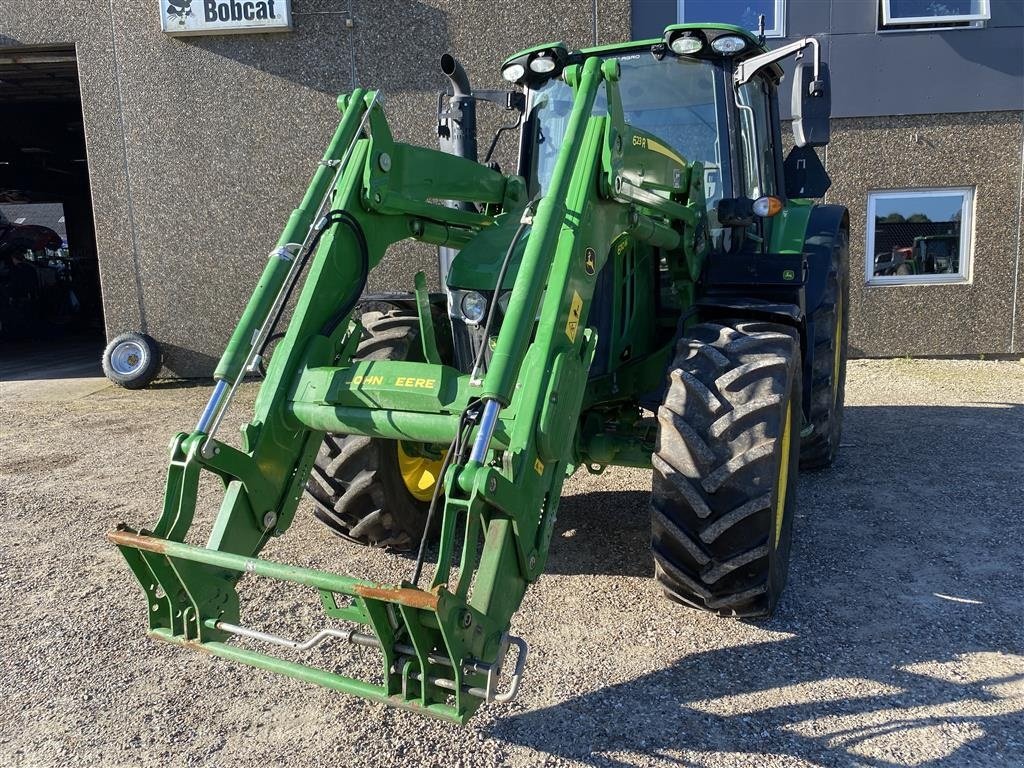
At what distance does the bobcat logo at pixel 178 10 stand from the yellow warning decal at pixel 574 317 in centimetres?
798

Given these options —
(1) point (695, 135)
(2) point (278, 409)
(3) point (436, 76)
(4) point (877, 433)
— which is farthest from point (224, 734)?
(3) point (436, 76)

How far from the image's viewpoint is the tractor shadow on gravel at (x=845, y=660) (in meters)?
2.59

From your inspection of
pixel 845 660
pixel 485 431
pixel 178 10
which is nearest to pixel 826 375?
pixel 845 660

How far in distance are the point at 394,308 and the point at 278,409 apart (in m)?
1.59

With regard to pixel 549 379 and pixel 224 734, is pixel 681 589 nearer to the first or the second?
pixel 549 379

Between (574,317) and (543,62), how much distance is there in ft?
7.23

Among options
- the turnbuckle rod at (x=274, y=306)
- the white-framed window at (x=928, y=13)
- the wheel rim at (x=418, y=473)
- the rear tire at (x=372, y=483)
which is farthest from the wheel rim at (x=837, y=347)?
the white-framed window at (x=928, y=13)

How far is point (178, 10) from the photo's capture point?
887 cm

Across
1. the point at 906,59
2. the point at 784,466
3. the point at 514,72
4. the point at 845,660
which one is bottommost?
the point at 845,660

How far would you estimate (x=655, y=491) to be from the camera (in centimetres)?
313

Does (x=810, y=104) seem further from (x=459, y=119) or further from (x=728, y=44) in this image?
(x=459, y=119)

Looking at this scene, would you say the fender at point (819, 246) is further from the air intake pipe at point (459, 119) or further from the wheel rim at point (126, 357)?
the wheel rim at point (126, 357)

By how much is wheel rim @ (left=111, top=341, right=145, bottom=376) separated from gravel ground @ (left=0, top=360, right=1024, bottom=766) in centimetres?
419

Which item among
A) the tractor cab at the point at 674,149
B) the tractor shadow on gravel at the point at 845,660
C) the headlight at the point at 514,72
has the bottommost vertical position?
the tractor shadow on gravel at the point at 845,660
